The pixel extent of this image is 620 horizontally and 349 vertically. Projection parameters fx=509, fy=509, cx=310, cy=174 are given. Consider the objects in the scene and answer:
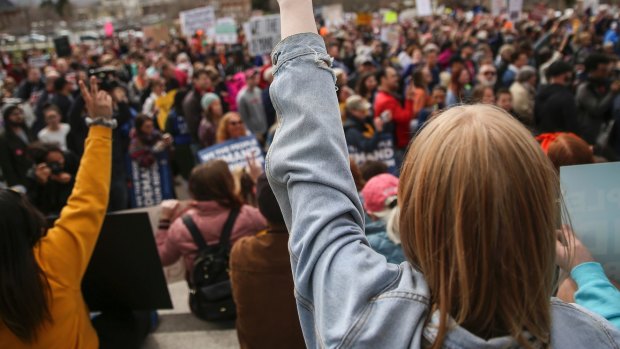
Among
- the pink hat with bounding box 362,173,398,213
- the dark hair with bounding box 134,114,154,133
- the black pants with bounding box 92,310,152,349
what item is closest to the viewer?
the pink hat with bounding box 362,173,398,213

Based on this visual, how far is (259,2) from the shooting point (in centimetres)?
3300

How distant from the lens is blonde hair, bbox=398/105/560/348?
720 millimetres

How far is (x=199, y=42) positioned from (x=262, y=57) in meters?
5.77

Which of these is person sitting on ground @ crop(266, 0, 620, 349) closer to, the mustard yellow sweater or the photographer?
the mustard yellow sweater

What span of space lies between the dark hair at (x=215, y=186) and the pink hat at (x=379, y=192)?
3.06 ft

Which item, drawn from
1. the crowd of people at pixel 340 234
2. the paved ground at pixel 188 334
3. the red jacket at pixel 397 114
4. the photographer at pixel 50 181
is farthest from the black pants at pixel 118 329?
the red jacket at pixel 397 114

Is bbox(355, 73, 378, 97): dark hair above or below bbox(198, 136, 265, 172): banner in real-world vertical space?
above

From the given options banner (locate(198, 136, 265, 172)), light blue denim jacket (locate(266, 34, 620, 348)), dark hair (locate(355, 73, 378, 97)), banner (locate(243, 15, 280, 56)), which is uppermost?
banner (locate(243, 15, 280, 56))

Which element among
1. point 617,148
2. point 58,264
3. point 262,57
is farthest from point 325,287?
point 262,57

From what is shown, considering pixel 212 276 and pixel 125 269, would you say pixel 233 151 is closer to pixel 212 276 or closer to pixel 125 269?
pixel 212 276

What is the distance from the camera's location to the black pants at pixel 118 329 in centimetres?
290

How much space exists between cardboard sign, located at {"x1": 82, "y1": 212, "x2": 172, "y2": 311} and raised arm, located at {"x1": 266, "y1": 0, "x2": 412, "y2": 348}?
2.08 meters

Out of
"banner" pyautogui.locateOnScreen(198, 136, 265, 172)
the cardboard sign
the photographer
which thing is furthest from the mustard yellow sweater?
"banner" pyautogui.locateOnScreen(198, 136, 265, 172)

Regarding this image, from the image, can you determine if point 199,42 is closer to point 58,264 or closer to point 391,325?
point 58,264
